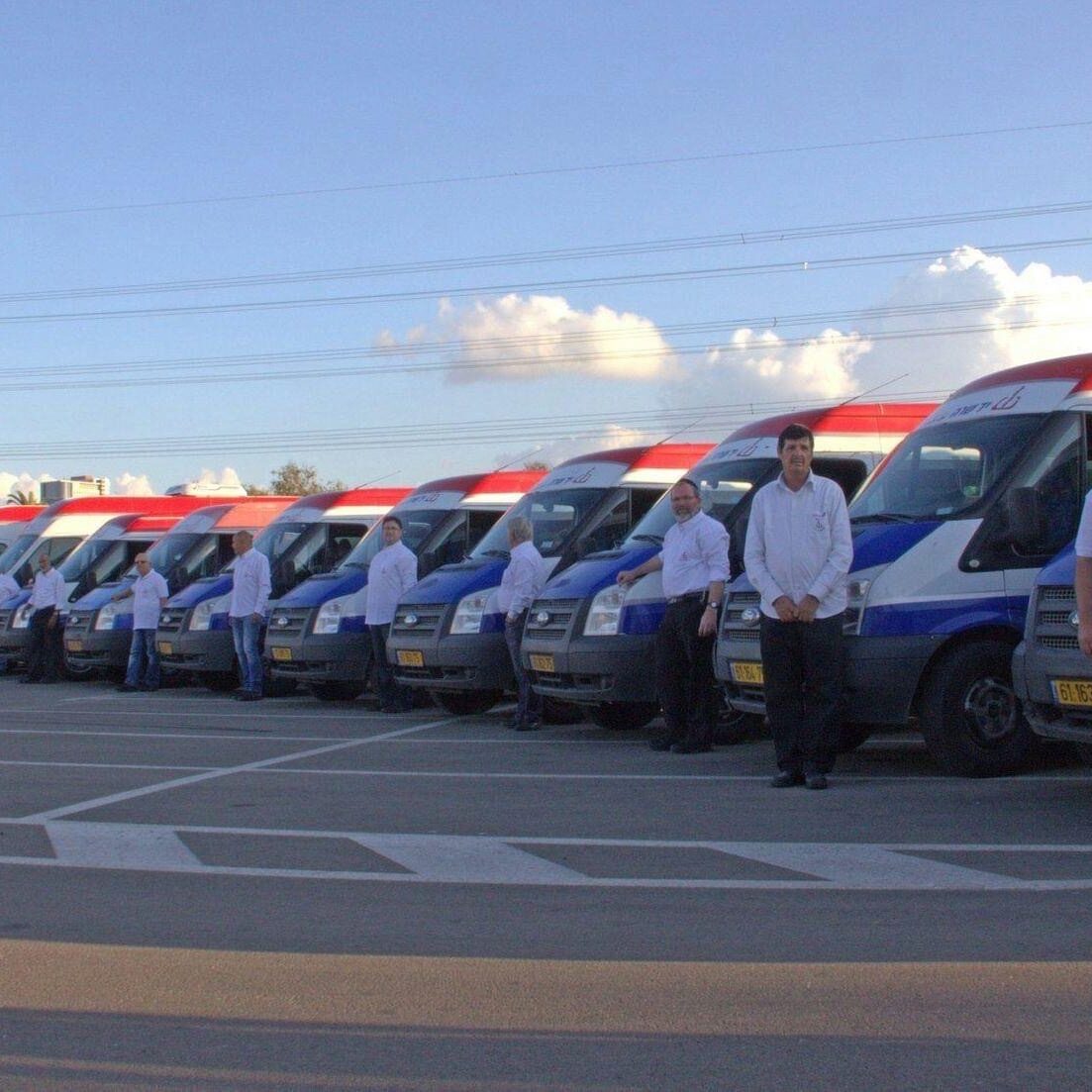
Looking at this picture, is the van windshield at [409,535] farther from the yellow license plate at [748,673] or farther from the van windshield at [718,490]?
the yellow license plate at [748,673]

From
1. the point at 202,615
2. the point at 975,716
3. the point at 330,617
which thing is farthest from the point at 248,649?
the point at 975,716

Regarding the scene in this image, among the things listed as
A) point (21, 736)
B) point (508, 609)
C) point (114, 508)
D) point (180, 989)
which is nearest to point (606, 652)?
point (508, 609)

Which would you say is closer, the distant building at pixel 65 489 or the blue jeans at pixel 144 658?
the blue jeans at pixel 144 658

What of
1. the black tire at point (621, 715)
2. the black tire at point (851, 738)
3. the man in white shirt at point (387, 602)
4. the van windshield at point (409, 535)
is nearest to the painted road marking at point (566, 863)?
the black tire at point (851, 738)

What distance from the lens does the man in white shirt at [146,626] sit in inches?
822

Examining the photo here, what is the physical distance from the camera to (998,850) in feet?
23.8

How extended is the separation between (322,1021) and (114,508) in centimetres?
2405

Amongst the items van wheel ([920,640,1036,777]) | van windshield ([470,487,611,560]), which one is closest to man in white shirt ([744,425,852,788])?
van wheel ([920,640,1036,777])

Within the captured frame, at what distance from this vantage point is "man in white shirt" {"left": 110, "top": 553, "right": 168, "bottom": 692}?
68.5 feet

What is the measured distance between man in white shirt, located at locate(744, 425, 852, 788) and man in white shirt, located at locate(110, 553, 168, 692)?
41.3ft

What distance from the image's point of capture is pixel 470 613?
14828 millimetres

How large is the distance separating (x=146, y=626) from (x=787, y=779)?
1305 centimetres

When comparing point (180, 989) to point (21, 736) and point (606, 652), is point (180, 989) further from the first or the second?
point (21, 736)

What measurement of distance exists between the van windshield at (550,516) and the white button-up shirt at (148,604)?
6.48 m
